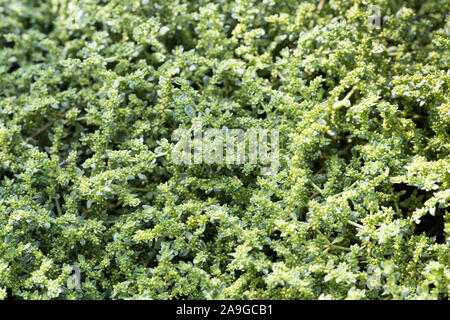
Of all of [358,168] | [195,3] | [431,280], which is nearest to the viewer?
[431,280]

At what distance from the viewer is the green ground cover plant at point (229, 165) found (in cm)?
168

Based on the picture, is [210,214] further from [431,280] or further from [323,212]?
[431,280]

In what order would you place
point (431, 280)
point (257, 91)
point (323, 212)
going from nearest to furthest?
point (431, 280)
point (323, 212)
point (257, 91)

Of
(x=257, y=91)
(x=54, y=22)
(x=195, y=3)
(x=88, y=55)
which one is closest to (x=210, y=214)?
(x=257, y=91)

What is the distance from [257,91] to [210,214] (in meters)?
0.55

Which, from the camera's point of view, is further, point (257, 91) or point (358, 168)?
point (257, 91)

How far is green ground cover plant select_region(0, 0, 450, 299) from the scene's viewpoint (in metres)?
1.68

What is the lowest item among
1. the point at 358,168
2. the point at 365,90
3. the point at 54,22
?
the point at 358,168

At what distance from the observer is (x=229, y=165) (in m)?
1.88

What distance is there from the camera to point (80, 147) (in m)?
2.19

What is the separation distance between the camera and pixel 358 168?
74.1 inches

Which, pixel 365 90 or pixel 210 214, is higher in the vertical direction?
pixel 365 90

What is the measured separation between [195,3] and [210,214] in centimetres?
115

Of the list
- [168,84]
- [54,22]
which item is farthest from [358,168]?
[54,22]
